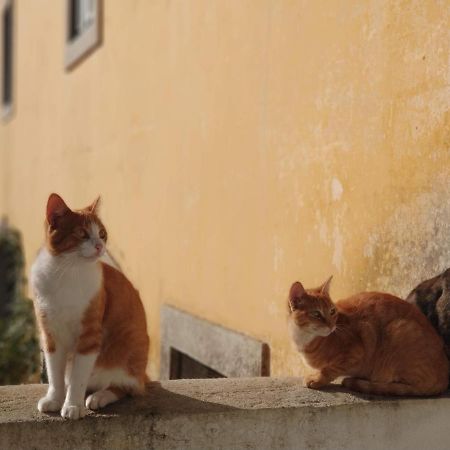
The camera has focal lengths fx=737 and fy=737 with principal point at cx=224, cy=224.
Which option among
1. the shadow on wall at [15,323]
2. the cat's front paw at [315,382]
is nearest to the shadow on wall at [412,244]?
the cat's front paw at [315,382]

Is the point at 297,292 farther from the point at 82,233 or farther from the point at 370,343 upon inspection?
the point at 82,233

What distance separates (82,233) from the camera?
92.0 inches

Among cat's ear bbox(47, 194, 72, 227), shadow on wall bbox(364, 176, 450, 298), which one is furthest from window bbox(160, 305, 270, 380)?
cat's ear bbox(47, 194, 72, 227)

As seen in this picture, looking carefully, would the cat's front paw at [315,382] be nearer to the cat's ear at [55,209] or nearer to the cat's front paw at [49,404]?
the cat's front paw at [49,404]

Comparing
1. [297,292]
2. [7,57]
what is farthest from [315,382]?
[7,57]

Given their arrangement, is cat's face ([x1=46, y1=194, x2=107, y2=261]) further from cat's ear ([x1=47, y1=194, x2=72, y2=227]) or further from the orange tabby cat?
the orange tabby cat

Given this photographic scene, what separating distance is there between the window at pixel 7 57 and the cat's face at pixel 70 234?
29.4 ft

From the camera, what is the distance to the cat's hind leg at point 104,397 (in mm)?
2318

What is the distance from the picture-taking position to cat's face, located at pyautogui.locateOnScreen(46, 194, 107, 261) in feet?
7.59

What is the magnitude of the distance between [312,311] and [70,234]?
859 millimetres

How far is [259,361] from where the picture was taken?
3686 millimetres

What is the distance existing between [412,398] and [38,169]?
22.9 ft

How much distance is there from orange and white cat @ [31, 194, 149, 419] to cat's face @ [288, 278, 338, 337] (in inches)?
23.4

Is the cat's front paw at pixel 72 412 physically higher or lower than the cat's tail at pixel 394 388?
lower
